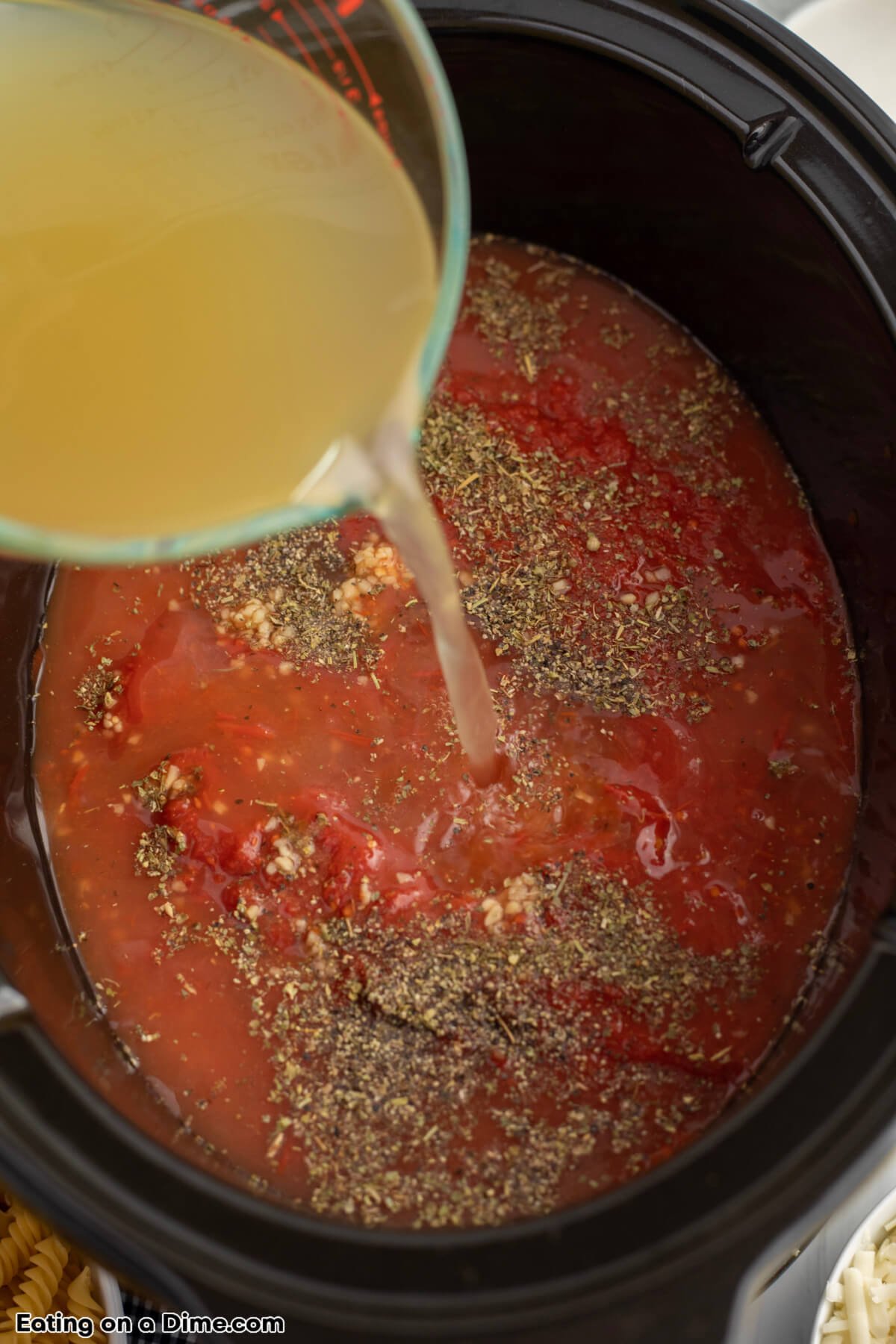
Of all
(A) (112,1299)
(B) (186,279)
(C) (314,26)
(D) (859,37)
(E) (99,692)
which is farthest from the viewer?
(D) (859,37)

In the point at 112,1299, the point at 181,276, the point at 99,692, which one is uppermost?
the point at 181,276

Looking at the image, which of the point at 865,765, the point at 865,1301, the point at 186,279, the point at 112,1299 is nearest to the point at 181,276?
the point at 186,279

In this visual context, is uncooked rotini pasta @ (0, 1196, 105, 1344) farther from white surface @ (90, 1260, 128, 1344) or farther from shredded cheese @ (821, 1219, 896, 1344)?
shredded cheese @ (821, 1219, 896, 1344)

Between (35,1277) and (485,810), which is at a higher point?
(485,810)

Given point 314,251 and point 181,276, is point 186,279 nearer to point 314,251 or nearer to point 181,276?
point 181,276

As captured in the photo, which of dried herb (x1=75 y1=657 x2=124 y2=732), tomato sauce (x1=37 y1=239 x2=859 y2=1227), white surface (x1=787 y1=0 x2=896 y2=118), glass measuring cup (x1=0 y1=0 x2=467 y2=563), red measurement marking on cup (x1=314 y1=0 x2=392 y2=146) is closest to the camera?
glass measuring cup (x1=0 y1=0 x2=467 y2=563)

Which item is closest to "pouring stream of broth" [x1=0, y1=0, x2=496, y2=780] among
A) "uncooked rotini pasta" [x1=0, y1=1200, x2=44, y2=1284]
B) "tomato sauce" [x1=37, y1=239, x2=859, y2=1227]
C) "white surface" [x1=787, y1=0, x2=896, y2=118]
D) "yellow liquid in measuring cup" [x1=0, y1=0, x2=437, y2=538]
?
"yellow liquid in measuring cup" [x1=0, y1=0, x2=437, y2=538]

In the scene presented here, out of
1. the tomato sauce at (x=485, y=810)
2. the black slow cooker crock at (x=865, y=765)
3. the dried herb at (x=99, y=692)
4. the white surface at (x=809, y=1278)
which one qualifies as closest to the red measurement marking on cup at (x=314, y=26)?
the black slow cooker crock at (x=865, y=765)
